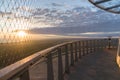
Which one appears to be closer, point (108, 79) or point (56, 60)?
point (56, 60)

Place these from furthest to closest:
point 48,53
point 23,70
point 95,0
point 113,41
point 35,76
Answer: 1. point 113,41
2. point 95,0
3. point 35,76
4. point 48,53
5. point 23,70

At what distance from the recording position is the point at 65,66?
10.5 meters

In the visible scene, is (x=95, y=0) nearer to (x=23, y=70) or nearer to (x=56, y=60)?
(x=56, y=60)

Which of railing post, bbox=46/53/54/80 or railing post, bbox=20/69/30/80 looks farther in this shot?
railing post, bbox=46/53/54/80

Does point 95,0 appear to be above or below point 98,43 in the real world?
above

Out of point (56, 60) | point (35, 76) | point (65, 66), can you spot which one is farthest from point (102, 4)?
point (35, 76)

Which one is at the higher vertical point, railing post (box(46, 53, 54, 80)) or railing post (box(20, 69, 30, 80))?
railing post (box(20, 69, 30, 80))

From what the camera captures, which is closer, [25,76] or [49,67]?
[25,76]

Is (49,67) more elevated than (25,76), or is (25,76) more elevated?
(25,76)

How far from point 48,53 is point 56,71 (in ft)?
7.76

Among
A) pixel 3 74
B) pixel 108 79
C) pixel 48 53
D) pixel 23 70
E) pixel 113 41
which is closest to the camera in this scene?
pixel 3 74

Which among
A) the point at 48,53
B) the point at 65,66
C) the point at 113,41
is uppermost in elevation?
the point at 48,53

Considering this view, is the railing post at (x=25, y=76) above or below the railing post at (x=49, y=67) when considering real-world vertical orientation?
above

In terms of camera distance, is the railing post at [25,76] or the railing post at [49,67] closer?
the railing post at [25,76]
